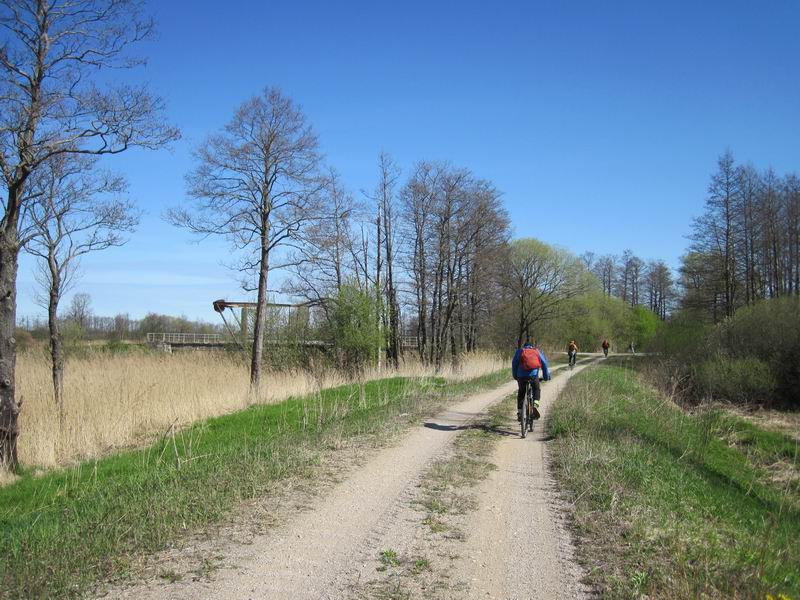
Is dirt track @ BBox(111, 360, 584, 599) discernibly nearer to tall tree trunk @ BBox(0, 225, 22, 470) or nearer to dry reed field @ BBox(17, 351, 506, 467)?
dry reed field @ BBox(17, 351, 506, 467)

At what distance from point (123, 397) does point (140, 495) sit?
24.3 ft

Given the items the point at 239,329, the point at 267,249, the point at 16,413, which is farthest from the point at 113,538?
the point at 239,329

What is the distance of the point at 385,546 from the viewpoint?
5.03 metres

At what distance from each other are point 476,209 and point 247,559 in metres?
32.5

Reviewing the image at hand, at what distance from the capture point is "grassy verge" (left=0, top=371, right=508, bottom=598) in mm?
4387

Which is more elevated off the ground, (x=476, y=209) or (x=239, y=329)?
(x=476, y=209)

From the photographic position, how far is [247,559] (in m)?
4.63

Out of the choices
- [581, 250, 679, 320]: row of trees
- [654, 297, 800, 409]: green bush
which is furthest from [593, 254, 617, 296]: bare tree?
[654, 297, 800, 409]: green bush

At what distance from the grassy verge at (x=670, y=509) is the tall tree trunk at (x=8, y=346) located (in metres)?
8.47

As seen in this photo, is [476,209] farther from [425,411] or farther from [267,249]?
[425,411]

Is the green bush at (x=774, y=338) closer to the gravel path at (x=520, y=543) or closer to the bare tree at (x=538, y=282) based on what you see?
the gravel path at (x=520, y=543)

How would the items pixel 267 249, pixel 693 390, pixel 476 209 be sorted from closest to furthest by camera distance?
pixel 267 249, pixel 693 390, pixel 476 209

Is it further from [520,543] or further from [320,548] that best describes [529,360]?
[320,548]

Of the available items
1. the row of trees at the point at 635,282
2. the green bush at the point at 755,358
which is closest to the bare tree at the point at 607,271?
the row of trees at the point at 635,282
